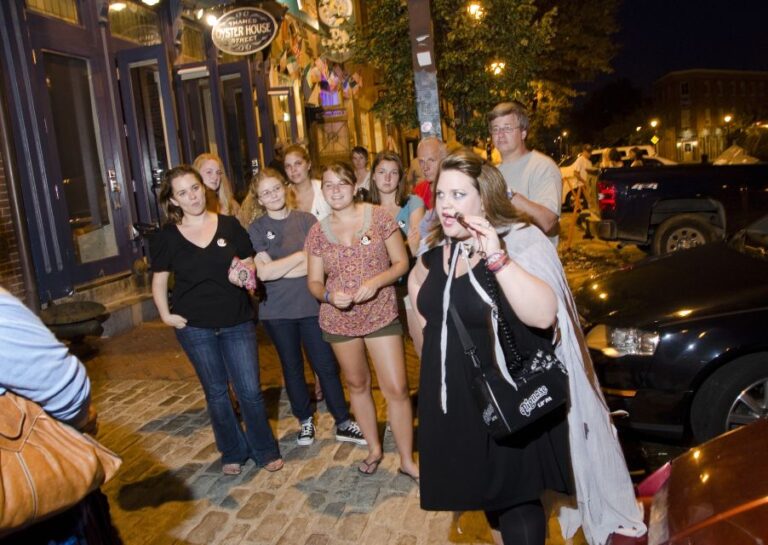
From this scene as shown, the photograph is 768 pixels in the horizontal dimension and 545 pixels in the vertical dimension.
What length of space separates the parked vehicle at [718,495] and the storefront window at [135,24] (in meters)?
9.83

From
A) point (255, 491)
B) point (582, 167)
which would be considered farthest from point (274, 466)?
point (582, 167)

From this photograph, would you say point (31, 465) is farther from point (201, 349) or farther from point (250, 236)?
point (250, 236)

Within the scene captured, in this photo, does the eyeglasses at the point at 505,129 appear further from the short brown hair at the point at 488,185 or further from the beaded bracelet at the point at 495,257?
the beaded bracelet at the point at 495,257

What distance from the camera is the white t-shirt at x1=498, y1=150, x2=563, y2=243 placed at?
441cm

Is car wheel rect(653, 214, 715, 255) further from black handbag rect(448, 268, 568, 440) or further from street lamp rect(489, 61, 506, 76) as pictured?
black handbag rect(448, 268, 568, 440)

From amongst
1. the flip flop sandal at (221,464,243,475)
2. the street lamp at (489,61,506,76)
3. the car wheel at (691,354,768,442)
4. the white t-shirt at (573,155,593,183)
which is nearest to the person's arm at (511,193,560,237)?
the car wheel at (691,354,768,442)

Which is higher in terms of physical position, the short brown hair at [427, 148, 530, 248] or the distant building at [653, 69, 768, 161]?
Answer: the distant building at [653, 69, 768, 161]

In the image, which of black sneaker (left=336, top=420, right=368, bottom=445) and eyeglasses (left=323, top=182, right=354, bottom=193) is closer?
eyeglasses (left=323, top=182, right=354, bottom=193)

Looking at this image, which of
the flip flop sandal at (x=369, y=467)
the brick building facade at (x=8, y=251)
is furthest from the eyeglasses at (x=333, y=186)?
the brick building facade at (x=8, y=251)

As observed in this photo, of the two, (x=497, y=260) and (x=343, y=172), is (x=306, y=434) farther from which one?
A: (x=497, y=260)

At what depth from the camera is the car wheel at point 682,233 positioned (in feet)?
31.7

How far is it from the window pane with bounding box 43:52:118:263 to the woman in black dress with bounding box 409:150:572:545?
23.8 ft

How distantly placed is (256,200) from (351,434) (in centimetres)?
187

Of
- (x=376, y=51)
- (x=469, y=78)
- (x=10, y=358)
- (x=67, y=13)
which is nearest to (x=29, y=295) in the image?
(x=67, y=13)
